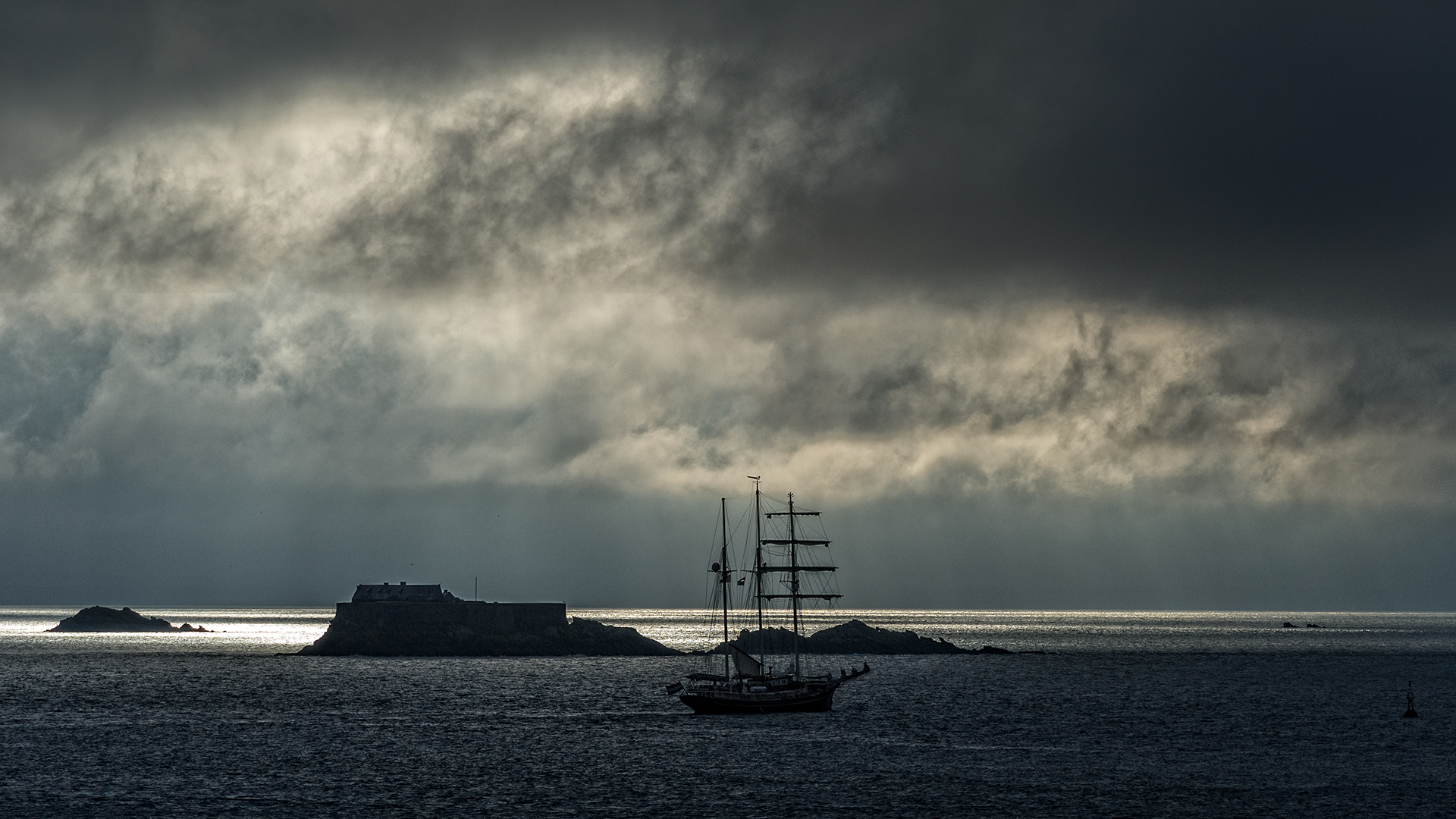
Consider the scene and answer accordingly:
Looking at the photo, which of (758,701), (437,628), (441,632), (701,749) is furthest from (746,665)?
(437,628)

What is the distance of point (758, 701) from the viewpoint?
107 m

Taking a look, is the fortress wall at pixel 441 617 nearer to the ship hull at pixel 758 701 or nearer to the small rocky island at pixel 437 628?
the small rocky island at pixel 437 628

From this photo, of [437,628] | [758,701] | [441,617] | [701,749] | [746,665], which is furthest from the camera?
[441,617]

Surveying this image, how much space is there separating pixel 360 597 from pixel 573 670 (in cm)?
4738

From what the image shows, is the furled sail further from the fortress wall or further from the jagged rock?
the fortress wall

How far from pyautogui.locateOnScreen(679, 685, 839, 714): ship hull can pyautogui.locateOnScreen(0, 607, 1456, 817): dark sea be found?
1.48 metres

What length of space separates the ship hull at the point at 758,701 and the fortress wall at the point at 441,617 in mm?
83133

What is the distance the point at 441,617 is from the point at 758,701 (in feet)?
290

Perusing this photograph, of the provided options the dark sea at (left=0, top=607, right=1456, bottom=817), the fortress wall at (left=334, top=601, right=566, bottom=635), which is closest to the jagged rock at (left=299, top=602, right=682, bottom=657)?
the fortress wall at (left=334, top=601, right=566, bottom=635)

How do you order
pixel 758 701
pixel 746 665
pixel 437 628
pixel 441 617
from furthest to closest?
pixel 441 617 < pixel 437 628 < pixel 746 665 < pixel 758 701

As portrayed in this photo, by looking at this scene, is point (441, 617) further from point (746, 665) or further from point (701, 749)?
point (701, 749)

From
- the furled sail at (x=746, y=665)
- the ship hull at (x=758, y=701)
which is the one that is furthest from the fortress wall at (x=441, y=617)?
the ship hull at (x=758, y=701)

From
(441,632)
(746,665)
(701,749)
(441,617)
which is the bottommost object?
(701,749)

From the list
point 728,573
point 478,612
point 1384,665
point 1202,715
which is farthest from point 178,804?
point 1384,665
